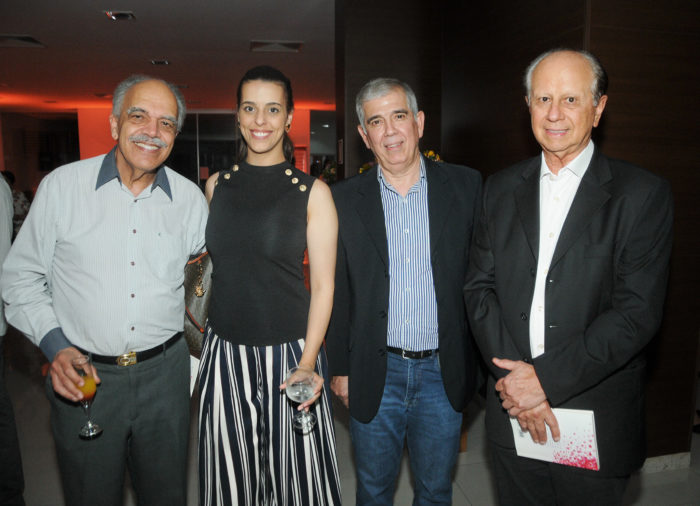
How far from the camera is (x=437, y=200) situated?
1.93m

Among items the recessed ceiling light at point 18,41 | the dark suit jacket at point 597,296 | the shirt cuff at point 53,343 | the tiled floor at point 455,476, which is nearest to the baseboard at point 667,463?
the tiled floor at point 455,476

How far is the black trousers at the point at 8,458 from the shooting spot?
232 centimetres

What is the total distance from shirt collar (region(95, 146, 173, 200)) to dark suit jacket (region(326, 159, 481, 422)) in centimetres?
67

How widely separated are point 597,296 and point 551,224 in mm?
267

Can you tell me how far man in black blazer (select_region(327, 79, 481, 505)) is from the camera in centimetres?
190

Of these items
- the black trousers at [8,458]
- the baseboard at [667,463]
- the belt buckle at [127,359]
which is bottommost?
the baseboard at [667,463]

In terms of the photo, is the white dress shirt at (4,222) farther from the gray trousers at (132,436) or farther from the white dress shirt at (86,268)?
the gray trousers at (132,436)

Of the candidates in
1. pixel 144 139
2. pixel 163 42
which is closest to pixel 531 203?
pixel 144 139

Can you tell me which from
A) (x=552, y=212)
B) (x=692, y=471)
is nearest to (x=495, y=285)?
(x=552, y=212)

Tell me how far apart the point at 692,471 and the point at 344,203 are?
2.85 metres

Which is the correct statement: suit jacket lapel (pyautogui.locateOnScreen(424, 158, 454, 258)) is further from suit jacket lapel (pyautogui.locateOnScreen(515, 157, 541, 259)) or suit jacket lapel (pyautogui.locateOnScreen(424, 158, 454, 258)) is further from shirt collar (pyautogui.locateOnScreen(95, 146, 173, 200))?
shirt collar (pyautogui.locateOnScreen(95, 146, 173, 200))

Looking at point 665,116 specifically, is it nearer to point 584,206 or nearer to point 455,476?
point 584,206

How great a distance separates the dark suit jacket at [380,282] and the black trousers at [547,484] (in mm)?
288

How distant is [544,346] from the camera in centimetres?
156
